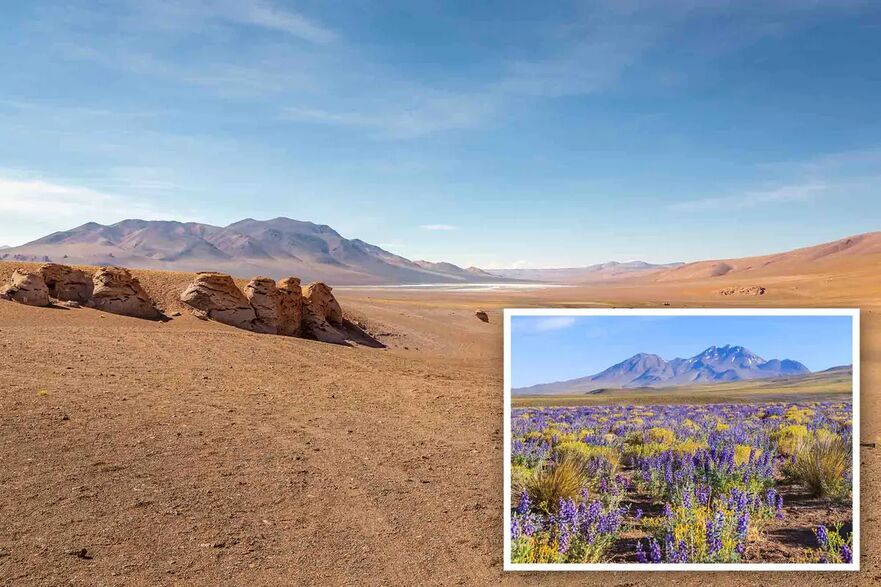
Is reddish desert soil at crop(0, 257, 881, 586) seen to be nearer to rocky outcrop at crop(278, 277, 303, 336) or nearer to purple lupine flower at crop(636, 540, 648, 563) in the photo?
purple lupine flower at crop(636, 540, 648, 563)

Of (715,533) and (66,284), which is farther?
(66,284)

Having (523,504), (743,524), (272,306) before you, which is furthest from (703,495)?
(272,306)

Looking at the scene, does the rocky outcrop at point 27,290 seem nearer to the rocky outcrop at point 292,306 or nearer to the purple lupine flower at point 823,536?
the rocky outcrop at point 292,306

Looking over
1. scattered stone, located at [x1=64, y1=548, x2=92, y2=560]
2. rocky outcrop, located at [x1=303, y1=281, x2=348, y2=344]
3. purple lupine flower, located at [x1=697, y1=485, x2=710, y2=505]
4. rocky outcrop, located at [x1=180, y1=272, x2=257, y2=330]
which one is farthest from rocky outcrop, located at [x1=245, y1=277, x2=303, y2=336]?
purple lupine flower, located at [x1=697, y1=485, x2=710, y2=505]

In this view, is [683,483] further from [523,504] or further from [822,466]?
[523,504]

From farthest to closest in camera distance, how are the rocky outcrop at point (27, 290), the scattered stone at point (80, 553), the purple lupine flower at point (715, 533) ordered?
1. the rocky outcrop at point (27, 290)
2. the scattered stone at point (80, 553)
3. the purple lupine flower at point (715, 533)

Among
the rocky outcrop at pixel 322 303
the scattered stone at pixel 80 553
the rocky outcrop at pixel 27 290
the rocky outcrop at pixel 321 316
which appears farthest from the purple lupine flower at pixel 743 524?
the rocky outcrop at pixel 322 303
